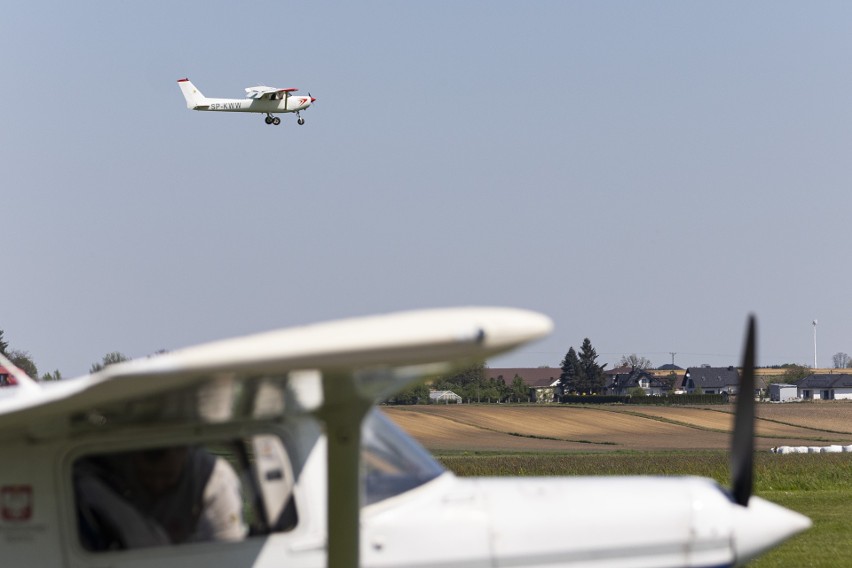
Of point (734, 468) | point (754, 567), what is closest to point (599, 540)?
point (734, 468)

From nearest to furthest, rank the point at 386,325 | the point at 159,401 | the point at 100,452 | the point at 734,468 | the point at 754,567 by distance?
the point at 386,325
the point at 159,401
the point at 100,452
the point at 734,468
the point at 754,567

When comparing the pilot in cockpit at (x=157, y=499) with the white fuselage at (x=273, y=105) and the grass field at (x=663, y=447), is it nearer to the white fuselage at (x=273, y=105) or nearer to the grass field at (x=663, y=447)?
the grass field at (x=663, y=447)

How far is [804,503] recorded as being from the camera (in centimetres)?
2133

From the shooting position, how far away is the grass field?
64.8 feet

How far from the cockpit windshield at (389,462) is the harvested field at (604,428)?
5077cm

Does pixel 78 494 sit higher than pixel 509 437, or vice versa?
pixel 78 494

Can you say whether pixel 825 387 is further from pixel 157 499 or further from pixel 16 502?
pixel 16 502

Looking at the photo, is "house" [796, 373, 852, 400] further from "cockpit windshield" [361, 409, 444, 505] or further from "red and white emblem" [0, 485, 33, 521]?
"red and white emblem" [0, 485, 33, 521]

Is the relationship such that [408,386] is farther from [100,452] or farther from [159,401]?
[100,452]

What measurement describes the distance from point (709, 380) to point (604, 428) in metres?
115

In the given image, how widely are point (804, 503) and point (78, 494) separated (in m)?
18.5

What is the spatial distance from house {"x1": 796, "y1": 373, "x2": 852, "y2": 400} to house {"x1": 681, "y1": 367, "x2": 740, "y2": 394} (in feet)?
33.7

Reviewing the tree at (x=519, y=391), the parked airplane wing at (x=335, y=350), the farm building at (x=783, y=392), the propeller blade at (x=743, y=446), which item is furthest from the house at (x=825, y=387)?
the parked airplane wing at (x=335, y=350)

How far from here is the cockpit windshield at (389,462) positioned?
17.9 ft
